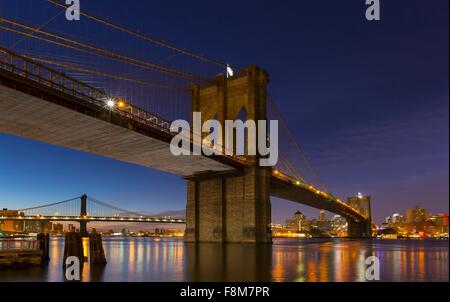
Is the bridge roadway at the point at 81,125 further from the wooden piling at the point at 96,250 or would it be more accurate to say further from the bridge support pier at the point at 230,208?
the wooden piling at the point at 96,250

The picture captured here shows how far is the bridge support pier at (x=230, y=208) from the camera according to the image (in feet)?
184

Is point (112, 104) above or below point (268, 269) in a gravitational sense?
above

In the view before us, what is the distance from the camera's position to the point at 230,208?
193ft

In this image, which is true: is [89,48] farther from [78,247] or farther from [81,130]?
[78,247]

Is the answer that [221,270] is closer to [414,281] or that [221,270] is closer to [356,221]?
[414,281]

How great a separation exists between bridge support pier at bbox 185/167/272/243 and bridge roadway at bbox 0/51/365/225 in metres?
2.35

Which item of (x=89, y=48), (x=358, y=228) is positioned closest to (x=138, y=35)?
(x=89, y=48)

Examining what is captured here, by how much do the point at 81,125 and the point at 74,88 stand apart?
4.65 m

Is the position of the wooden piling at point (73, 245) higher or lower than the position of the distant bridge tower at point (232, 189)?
lower

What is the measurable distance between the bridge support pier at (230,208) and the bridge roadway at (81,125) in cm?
235

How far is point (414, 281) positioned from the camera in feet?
69.4

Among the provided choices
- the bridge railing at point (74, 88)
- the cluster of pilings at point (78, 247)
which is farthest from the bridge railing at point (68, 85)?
the cluster of pilings at point (78, 247)
